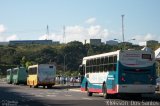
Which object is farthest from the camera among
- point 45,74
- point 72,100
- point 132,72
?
point 45,74

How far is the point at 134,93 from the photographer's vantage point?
28.6 metres

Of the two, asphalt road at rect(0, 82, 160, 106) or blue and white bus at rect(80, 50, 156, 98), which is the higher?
blue and white bus at rect(80, 50, 156, 98)

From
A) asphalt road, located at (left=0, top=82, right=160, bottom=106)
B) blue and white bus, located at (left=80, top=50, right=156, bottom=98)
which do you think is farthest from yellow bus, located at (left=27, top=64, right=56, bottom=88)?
blue and white bus, located at (left=80, top=50, right=156, bottom=98)

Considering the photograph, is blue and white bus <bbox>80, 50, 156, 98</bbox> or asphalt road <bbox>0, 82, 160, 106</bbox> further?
blue and white bus <bbox>80, 50, 156, 98</bbox>

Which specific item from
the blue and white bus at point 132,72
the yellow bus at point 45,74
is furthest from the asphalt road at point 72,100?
the yellow bus at point 45,74

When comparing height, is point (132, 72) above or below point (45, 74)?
below

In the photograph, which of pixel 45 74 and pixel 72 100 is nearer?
pixel 72 100

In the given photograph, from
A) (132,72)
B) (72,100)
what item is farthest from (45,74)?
(132,72)

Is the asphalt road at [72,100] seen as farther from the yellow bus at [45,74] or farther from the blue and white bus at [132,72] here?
the yellow bus at [45,74]

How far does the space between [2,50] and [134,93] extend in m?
170

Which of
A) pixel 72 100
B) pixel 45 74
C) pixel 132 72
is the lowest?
pixel 72 100

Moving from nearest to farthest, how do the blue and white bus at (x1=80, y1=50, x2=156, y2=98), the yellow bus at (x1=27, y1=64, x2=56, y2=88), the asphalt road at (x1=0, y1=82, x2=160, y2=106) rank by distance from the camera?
the asphalt road at (x1=0, y1=82, x2=160, y2=106)
the blue and white bus at (x1=80, y1=50, x2=156, y2=98)
the yellow bus at (x1=27, y1=64, x2=56, y2=88)

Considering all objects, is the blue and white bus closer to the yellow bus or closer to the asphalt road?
the asphalt road

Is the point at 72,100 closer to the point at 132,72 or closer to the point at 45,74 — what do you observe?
the point at 132,72
